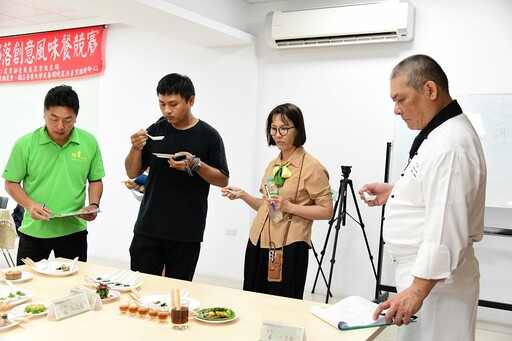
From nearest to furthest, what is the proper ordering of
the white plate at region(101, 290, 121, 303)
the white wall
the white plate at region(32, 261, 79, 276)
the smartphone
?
the white plate at region(101, 290, 121, 303), the white plate at region(32, 261, 79, 276), the smartphone, the white wall

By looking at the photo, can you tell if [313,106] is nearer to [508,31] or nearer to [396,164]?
[396,164]

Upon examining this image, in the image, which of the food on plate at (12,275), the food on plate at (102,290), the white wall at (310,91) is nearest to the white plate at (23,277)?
the food on plate at (12,275)

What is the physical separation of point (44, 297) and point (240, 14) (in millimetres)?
3617

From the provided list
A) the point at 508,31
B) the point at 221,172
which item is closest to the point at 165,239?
the point at 221,172

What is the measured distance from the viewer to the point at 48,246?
2.65m

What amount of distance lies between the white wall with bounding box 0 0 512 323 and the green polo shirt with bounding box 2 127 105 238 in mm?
2552

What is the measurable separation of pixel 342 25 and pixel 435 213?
3065mm

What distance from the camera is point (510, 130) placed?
12.8 ft

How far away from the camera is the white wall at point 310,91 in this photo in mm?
4153

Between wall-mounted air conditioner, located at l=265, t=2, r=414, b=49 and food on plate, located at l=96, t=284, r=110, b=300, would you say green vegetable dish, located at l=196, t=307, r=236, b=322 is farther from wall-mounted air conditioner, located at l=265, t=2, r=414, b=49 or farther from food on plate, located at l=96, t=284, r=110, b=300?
wall-mounted air conditioner, located at l=265, t=2, r=414, b=49

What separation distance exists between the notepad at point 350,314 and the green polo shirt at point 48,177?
1462 mm

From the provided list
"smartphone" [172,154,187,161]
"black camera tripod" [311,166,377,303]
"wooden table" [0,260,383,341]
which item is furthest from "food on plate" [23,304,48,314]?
"black camera tripod" [311,166,377,303]

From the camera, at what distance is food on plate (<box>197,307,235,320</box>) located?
5.65 ft

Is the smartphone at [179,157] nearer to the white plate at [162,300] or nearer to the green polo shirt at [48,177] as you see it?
the green polo shirt at [48,177]
